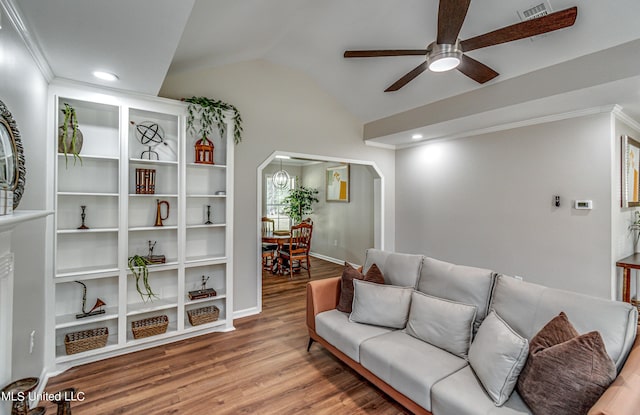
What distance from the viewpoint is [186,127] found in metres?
3.26

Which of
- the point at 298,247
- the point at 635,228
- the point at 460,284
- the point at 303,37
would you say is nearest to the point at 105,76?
the point at 303,37

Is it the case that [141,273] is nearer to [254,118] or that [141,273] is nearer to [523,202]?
[254,118]

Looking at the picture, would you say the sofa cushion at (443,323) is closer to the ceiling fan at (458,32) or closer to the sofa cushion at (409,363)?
the sofa cushion at (409,363)

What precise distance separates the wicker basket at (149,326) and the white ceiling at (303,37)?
2324mm

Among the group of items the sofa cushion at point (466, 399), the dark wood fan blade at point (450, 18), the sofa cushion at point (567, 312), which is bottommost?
the sofa cushion at point (466, 399)

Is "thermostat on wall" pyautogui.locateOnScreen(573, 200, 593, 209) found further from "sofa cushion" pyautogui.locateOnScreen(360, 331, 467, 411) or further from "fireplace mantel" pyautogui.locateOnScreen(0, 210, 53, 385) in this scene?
"fireplace mantel" pyautogui.locateOnScreen(0, 210, 53, 385)

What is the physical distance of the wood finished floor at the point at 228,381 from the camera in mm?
2174

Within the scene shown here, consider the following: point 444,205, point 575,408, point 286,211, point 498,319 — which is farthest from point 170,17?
point 286,211

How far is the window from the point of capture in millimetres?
8461

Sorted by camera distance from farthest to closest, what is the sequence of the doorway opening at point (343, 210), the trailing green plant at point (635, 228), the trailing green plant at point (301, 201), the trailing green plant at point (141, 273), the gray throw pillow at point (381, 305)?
the trailing green plant at point (301, 201) → the doorway opening at point (343, 210) → the trailing green plant at point (635, 228) → the trailing green plant at point (141, 273) → the gray throw pillow at point (381, 305)

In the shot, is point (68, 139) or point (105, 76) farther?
point (68, 139)

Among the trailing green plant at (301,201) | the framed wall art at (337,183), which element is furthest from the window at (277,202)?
the framed wall art at (337,183)

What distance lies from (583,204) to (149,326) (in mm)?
4796

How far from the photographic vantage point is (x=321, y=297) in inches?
113
